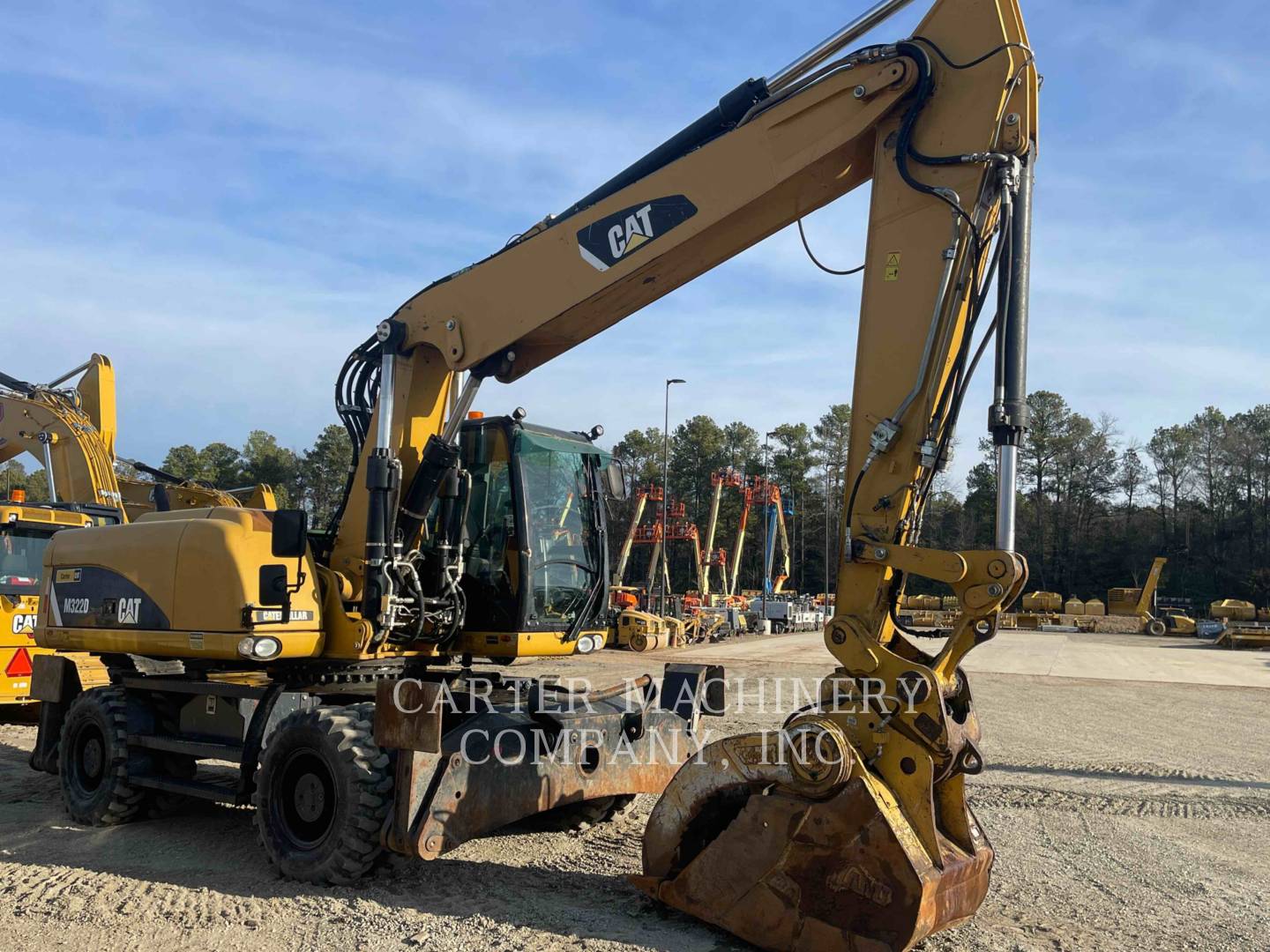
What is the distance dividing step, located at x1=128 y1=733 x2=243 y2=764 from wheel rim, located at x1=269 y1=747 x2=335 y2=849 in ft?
2.27

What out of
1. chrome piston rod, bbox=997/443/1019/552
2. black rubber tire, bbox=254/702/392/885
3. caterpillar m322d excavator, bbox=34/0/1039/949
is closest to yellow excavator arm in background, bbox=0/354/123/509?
caterpillar m322d excavator, bbox=34/0/1039/949

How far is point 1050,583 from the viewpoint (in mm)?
72562

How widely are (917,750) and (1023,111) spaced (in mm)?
3168

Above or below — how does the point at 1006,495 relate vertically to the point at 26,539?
above

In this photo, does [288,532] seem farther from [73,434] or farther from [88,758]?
[73,434]

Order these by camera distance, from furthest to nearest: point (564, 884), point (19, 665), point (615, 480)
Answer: point (19, 665) → point (615, 480) → point (564, 884)

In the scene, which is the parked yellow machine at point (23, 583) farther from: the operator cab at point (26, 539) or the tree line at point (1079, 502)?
the tree line at point (1079, 502)

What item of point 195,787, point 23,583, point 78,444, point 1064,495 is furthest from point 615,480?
point 1064,495

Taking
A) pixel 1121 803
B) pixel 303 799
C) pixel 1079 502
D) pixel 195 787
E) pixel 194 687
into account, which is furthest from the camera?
pixel 1079 502

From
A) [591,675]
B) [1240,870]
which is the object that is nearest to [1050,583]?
[591,675]

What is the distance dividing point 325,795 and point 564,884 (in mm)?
1483

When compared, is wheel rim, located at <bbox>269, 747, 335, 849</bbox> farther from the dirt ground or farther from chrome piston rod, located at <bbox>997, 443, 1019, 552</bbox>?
chrome piston rod, located at <bbox>997, 443, 1019, 552</bbox>

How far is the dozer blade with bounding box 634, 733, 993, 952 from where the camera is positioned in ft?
14.4

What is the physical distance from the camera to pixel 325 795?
19.5 feet
